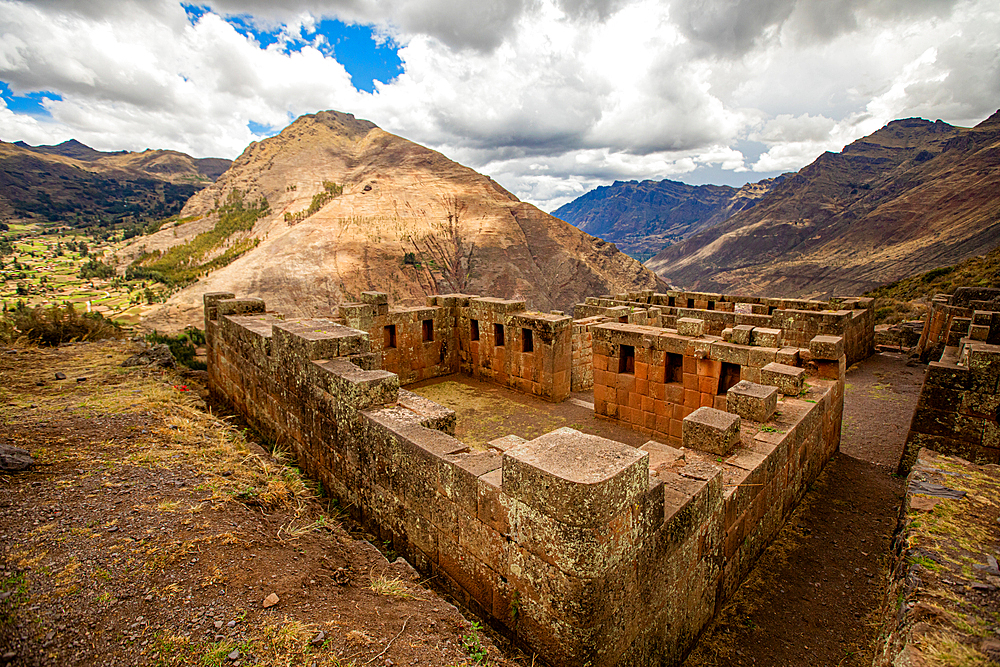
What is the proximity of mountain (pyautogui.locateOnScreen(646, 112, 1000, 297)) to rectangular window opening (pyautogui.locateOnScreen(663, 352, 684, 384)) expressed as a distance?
66.2 m

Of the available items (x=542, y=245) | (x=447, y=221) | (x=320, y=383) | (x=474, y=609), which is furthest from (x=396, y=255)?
(x=474, y=609)

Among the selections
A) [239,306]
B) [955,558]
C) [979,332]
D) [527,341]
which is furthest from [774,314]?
[239,306]

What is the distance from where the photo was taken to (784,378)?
25.2 feet

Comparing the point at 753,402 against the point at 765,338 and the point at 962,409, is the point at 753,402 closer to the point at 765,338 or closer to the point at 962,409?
the point at 765,338

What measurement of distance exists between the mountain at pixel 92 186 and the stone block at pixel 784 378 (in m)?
109

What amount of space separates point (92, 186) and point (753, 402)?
141 metres

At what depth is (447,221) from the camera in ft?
167

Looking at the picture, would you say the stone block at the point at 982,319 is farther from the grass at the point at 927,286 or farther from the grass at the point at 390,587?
the grass at the point at 927,286

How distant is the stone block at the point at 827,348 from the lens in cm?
818

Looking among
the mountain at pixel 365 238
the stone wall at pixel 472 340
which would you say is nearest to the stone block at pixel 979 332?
the stone wall at pixel 472 340

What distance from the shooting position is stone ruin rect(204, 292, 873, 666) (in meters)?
3.24

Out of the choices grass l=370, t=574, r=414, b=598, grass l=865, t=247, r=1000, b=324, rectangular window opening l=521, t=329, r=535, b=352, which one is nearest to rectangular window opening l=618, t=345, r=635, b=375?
rectangular window opening l=521, t=329, r=535, b=352

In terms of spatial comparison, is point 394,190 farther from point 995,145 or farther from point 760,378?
point 995,145

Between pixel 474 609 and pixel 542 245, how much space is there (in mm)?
50172
